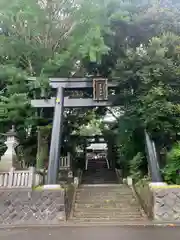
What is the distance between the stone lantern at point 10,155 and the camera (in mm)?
15470

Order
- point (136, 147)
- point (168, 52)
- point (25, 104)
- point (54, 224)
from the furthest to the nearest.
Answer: point (136, 147), point (25, 104), point (168, 52), point (54, 224)

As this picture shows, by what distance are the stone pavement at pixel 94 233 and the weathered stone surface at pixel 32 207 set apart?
87 centimetres

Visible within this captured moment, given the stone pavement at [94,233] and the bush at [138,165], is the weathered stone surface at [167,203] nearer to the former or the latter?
the stone pavement at [94,233]

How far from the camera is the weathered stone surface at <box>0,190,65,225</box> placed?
31.5 feet

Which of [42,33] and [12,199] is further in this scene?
[42,33]

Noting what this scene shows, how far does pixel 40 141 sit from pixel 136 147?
4.71 meters

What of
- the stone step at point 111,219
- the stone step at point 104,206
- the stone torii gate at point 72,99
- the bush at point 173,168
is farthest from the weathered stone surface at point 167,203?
the stone torii gate at point 72,99

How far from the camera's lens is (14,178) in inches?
397

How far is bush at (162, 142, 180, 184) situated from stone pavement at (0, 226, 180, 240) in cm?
227

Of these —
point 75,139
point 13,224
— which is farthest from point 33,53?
point 75,139

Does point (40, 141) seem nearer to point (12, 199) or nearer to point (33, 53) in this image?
point (33, 53)

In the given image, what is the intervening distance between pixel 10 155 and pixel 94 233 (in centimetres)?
946

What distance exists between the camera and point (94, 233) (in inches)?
306

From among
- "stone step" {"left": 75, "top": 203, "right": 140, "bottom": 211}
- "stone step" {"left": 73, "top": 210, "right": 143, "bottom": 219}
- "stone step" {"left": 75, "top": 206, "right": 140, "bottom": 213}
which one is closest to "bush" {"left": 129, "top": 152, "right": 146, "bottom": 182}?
"stone step" {"left": 75, "top": 203, "right": 140, "bottom": 211}
